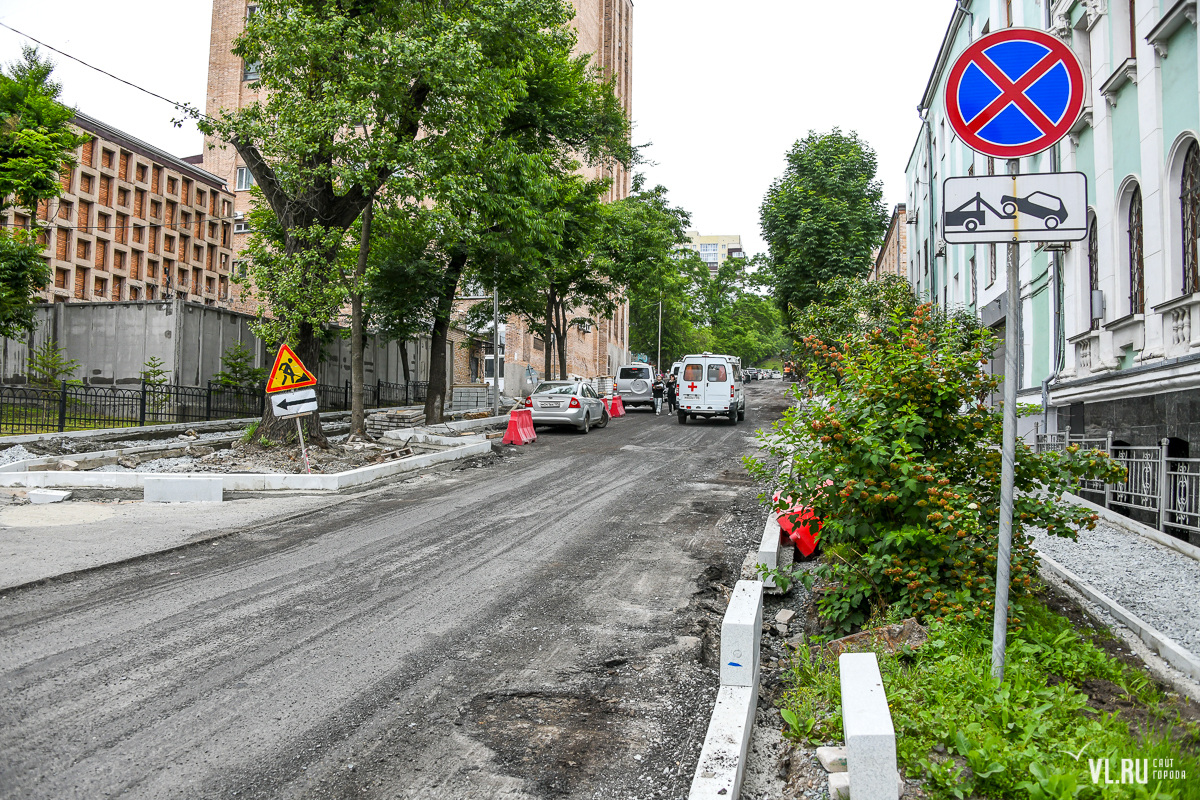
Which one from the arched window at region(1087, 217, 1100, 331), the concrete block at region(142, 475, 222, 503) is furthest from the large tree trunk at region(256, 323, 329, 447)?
the arched window at region(1087, 217, 1100, 331)

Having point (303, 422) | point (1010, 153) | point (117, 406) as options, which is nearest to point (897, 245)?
point (303, 422)

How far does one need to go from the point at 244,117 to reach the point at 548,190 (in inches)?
314

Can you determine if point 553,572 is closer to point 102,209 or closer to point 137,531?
point 137,531

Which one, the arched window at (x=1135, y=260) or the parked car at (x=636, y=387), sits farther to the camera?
the parked car at (x=636, y=387)

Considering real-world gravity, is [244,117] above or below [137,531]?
above

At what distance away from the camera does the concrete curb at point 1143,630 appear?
4.07 m

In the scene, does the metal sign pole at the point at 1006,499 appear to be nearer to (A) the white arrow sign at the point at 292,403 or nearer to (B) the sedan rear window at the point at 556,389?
(A) the white arrow sign at the point at 292,403

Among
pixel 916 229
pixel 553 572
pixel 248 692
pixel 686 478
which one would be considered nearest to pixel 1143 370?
pixel 686 478

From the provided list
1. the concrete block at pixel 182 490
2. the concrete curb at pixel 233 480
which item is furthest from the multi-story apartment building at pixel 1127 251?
the concrete block at pixel 182 490

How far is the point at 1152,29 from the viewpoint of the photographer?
9.55 meters

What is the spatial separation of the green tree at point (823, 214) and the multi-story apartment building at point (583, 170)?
9.02m

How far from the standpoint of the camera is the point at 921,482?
462 cm

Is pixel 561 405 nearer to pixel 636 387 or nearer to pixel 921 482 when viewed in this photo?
pixel 636 387

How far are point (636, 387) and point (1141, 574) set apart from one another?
30995 mm
